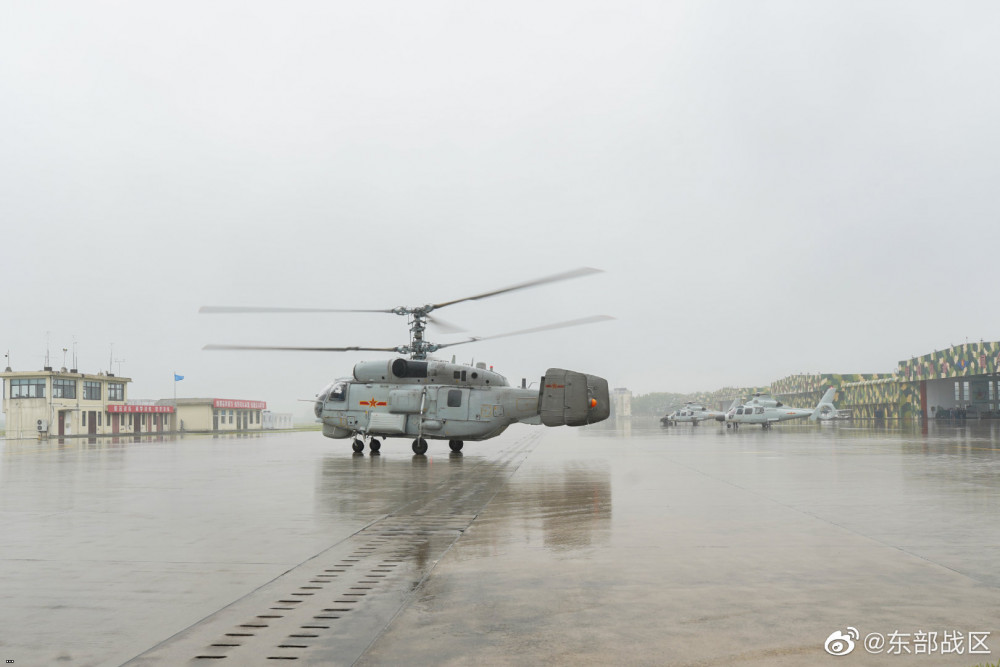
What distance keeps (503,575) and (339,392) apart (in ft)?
68.8

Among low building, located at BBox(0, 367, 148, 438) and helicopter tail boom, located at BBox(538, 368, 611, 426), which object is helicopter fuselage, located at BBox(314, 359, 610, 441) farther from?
low building, located at BBox(0, 367, 148, 438)

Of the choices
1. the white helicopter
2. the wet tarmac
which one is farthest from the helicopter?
the white helicopter

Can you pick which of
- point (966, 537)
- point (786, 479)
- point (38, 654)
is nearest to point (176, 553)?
point (38, 654)

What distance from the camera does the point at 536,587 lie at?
604 centimetres

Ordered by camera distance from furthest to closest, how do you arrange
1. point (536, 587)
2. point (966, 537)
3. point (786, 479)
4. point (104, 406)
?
1. point (104, 406)
2. point (786, 479)
3. point (966, 537)
4. point (536, 587)

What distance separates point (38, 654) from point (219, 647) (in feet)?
3.52

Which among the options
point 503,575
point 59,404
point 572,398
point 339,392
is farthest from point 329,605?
point 59,404

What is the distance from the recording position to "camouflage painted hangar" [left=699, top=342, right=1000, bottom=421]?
7688cm

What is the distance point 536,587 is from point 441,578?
0.91m

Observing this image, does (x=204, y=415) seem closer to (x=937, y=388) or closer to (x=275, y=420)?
(x=275, y=420)

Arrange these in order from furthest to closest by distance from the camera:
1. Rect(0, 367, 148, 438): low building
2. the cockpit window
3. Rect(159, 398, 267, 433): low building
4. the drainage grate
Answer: Rect(159, 398, 267, 433): low building, Rect(0, 367, 148, 438): low building, the cockpit window, the drainage grate

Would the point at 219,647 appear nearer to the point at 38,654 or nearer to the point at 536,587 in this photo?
the point at 38,654

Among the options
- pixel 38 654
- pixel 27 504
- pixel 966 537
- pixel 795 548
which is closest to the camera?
pixel 38 654

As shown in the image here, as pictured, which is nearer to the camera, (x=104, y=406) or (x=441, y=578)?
(x=441, y=578)
